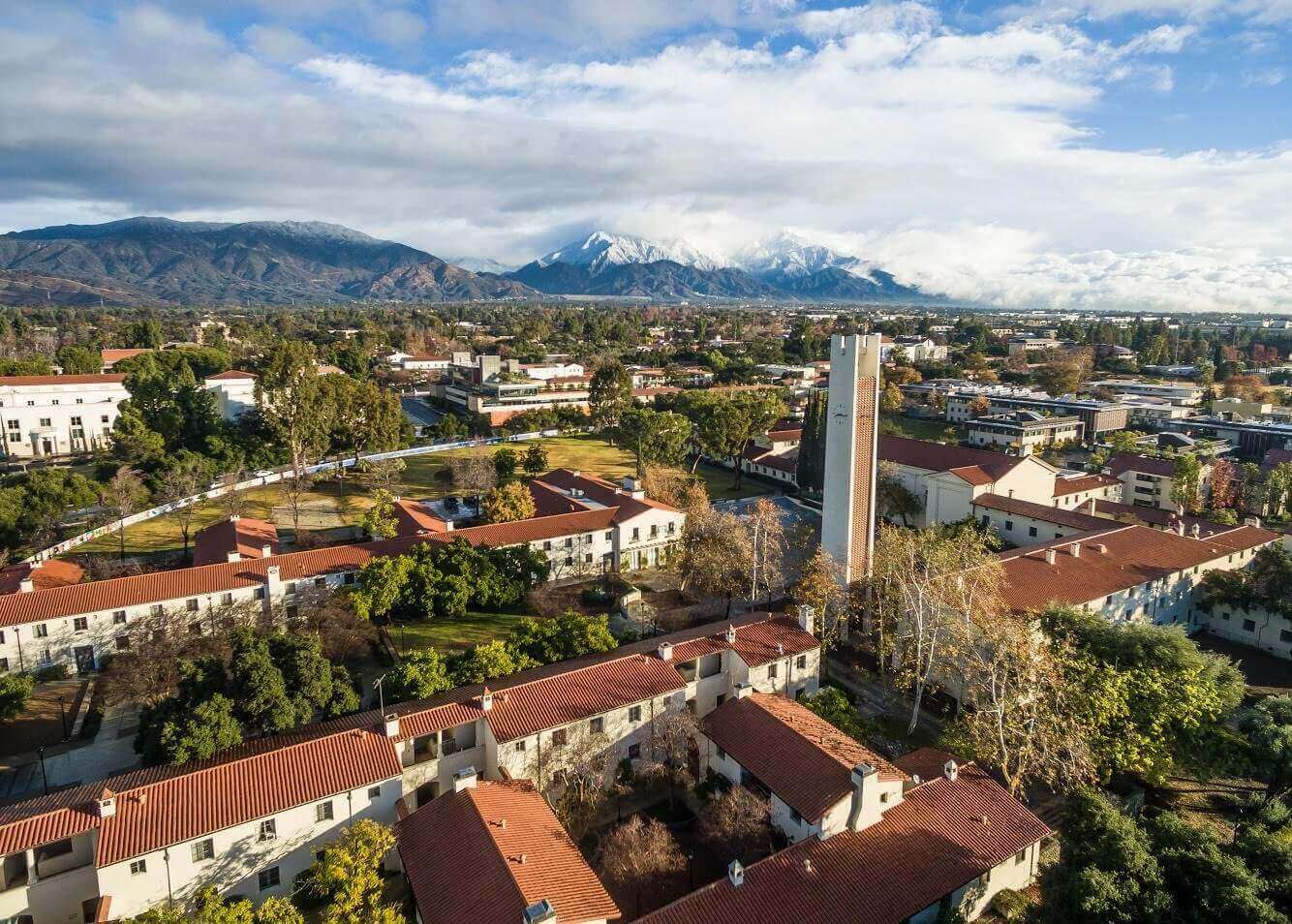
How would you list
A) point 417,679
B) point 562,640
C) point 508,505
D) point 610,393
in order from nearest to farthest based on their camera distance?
point 417,679 < point 562,640 < point 508,505 < point 610,393

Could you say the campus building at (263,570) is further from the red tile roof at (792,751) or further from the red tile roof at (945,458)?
the red tile roof at (945,458)

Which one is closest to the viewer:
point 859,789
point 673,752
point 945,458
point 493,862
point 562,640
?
point 493,862

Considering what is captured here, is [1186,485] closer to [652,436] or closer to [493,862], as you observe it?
[652,436]

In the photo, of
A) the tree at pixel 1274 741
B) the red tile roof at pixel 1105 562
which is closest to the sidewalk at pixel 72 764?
the red tile roof at pixel 1105 562

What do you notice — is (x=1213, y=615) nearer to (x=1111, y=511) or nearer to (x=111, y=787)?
(x=1111, y=511)

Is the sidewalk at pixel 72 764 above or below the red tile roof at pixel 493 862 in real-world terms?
below

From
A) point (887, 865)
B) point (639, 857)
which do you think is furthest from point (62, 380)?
point (887, 865)
